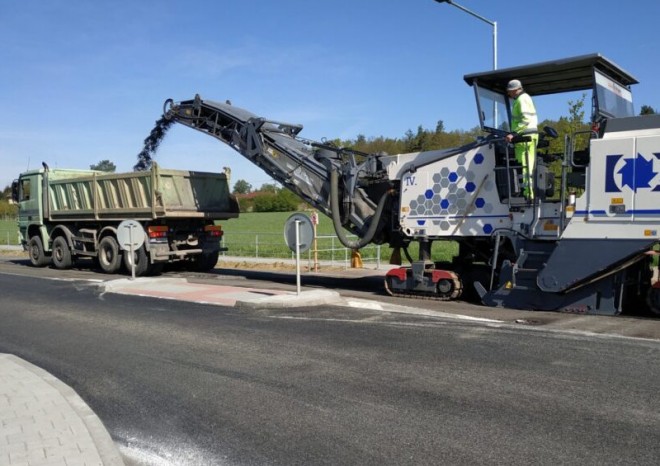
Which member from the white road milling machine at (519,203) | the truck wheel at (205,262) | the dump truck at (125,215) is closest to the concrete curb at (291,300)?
the white road milling machine at (519,203)

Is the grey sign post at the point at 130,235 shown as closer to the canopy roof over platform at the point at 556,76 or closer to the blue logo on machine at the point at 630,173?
the canopy roof over platform at the point at 556,76

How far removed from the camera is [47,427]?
4516 mm

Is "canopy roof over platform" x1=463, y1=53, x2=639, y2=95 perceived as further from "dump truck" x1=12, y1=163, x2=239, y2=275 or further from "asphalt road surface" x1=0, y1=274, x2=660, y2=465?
"dump truck" x1=12, y1=163, x2=239, y2=275

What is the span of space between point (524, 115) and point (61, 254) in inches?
594

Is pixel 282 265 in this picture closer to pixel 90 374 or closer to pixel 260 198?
pixel 90 374

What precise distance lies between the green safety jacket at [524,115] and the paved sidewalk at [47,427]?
7723 mm

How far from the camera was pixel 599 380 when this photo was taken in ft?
17.9

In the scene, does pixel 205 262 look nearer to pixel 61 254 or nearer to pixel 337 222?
pixel 61 254

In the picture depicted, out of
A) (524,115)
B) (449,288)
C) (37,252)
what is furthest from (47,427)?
(37,252)

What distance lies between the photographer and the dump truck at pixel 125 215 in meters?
16.2

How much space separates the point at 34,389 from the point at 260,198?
80397 mm

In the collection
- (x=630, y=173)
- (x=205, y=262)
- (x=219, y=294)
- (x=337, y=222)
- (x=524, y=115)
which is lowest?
(x=219, y=294)

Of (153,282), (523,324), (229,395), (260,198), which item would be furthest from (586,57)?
(260,198)

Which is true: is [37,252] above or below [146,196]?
below
